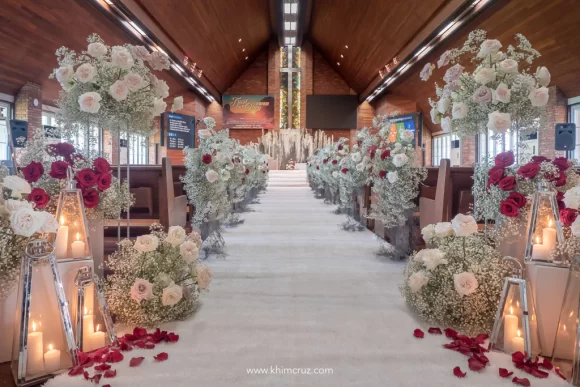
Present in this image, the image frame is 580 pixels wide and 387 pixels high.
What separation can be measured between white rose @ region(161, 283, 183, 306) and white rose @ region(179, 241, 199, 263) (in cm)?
15

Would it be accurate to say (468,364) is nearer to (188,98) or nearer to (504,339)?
(504,339)

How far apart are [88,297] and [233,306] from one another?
30.4 inches

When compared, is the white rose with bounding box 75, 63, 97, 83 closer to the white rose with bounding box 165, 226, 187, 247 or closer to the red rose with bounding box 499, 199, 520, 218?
the white rose with bounding box 165, 226, 187, 247

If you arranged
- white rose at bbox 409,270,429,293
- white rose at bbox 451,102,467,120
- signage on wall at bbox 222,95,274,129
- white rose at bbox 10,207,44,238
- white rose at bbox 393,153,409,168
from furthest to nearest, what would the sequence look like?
signage on wall at bbox 222,95,274,129, white rose at bbox 393,153,409,168, white rose at bbox 451,102,467,120, white rose at bbox 409,270,429,293, white rose at bbox 10,207,44,238

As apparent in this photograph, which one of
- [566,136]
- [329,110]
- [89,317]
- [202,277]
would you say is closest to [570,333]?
[202,277]

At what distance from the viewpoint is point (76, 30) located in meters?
6.95

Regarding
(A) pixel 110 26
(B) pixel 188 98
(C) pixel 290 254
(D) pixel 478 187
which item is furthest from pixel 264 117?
(D) pixel 478 187

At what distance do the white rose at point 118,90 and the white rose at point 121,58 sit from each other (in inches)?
3.5

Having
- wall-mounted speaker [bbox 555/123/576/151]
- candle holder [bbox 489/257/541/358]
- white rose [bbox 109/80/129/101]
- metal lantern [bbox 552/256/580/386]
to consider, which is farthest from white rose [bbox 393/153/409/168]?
wall-mounted speaker [bbox 555/123/576/151]

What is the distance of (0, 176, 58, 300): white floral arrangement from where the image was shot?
1.34 meters

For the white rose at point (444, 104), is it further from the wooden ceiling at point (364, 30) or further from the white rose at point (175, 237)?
the wooden ceiling at point (364, 30)

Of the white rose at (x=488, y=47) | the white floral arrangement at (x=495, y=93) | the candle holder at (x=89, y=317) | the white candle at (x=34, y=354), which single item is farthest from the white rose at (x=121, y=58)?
the white rose at (x=488, y=47)

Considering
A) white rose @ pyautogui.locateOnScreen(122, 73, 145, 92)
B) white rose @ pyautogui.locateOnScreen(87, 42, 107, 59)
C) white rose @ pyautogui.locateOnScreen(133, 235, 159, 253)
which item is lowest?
white rose @ pyautogui.locateOnScreen(133, 235, 159, 253)

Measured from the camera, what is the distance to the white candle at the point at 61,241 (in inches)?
64.8
